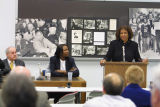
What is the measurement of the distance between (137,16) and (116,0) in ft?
2.17

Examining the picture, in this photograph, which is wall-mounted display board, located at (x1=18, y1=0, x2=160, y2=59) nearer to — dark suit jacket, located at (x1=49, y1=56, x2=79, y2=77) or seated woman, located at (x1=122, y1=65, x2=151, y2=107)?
dark suit jacket, located at (x1=49, y1=56, x2=79, y2=77)

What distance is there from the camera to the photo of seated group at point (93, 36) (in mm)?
7895

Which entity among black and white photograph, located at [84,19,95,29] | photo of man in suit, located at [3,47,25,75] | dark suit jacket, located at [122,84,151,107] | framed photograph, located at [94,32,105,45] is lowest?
dark suit jacket, located at [122,84,151,107]

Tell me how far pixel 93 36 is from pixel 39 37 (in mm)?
1336

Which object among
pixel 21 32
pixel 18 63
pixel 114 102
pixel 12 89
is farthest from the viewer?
pixel 21 32

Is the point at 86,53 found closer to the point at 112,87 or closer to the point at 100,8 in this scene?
the point at 100,8

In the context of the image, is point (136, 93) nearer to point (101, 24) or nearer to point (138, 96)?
point (138, 96)

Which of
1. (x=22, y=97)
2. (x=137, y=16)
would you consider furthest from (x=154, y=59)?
(x=22, y=97)

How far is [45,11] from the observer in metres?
7.78

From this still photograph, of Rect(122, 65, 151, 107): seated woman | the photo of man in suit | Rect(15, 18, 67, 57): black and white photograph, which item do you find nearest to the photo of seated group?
Rect(15, 18, 67, 57): black and white photograph

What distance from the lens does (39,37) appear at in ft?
25.6

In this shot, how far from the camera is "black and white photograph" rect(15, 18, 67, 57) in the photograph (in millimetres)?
7766

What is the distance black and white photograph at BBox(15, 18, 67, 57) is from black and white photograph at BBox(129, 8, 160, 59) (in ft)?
5.85

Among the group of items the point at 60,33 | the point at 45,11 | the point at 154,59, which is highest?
the point at 45,11
